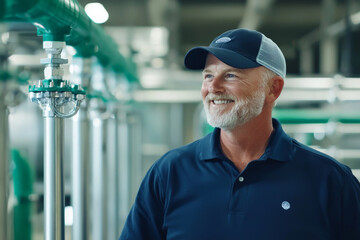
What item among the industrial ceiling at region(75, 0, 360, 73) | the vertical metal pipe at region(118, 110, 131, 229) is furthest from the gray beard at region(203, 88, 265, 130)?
the industrial ceiling at region(75, 0, 360, 73)

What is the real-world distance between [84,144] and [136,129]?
8.09 ft

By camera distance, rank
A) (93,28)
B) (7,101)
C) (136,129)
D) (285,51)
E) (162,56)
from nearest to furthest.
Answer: (7,101), (93,28), (136,129), (162,56), (285,51)

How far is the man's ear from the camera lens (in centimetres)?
141

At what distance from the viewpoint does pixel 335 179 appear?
1.27m

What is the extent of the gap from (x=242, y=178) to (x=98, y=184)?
1177mm

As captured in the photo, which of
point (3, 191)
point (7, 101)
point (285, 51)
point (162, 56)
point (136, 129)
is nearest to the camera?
point (3, 191)

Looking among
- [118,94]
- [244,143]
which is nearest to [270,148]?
[244,143]

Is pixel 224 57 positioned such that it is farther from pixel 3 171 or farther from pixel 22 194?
pixel 22 194

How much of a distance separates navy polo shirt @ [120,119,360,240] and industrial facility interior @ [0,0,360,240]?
0.89 ft

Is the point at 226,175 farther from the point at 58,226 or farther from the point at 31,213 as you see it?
the point at 31,213

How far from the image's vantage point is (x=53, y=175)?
1.27 meters

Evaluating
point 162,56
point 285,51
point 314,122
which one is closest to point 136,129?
point 162,56

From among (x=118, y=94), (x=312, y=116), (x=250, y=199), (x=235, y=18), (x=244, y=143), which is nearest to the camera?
(x=250, y=199)

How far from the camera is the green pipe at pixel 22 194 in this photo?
8.38 feet
